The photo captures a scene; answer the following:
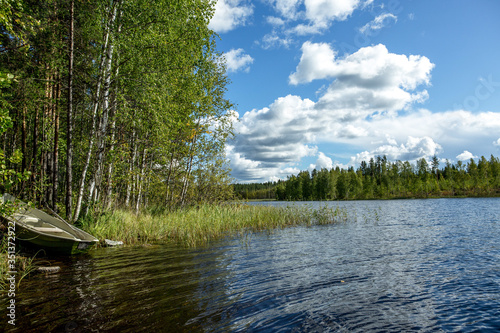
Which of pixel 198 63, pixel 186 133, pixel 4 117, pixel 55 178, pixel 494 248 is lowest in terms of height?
pixel 494 248

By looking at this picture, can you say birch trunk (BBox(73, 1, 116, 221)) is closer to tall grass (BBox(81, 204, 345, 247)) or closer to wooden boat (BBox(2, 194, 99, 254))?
tall grass (BBox(81, 204, 345, 247))

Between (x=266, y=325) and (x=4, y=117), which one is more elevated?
(x=4, y=117)

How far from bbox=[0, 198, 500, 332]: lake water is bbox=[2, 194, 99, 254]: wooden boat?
49 centimetres

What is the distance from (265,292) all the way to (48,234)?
6315mm

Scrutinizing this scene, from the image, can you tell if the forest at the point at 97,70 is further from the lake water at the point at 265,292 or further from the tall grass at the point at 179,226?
the lake water at the point at 265,292

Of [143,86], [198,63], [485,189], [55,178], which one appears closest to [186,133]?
[198,63]

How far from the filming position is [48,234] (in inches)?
286

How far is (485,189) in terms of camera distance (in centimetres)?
7350

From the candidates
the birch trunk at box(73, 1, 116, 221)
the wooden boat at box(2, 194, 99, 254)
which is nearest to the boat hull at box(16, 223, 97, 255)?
the wooden boat at box(2, 194, 99, 254)

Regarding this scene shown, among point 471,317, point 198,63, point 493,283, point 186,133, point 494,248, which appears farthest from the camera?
point 186,133

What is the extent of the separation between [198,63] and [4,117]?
442 inches

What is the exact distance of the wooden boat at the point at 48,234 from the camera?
23.2ft

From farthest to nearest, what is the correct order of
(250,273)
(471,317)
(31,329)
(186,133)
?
(186,133) < (250,273) < (471,317) < (31,329)

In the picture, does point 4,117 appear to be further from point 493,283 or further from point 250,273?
point 493,283
